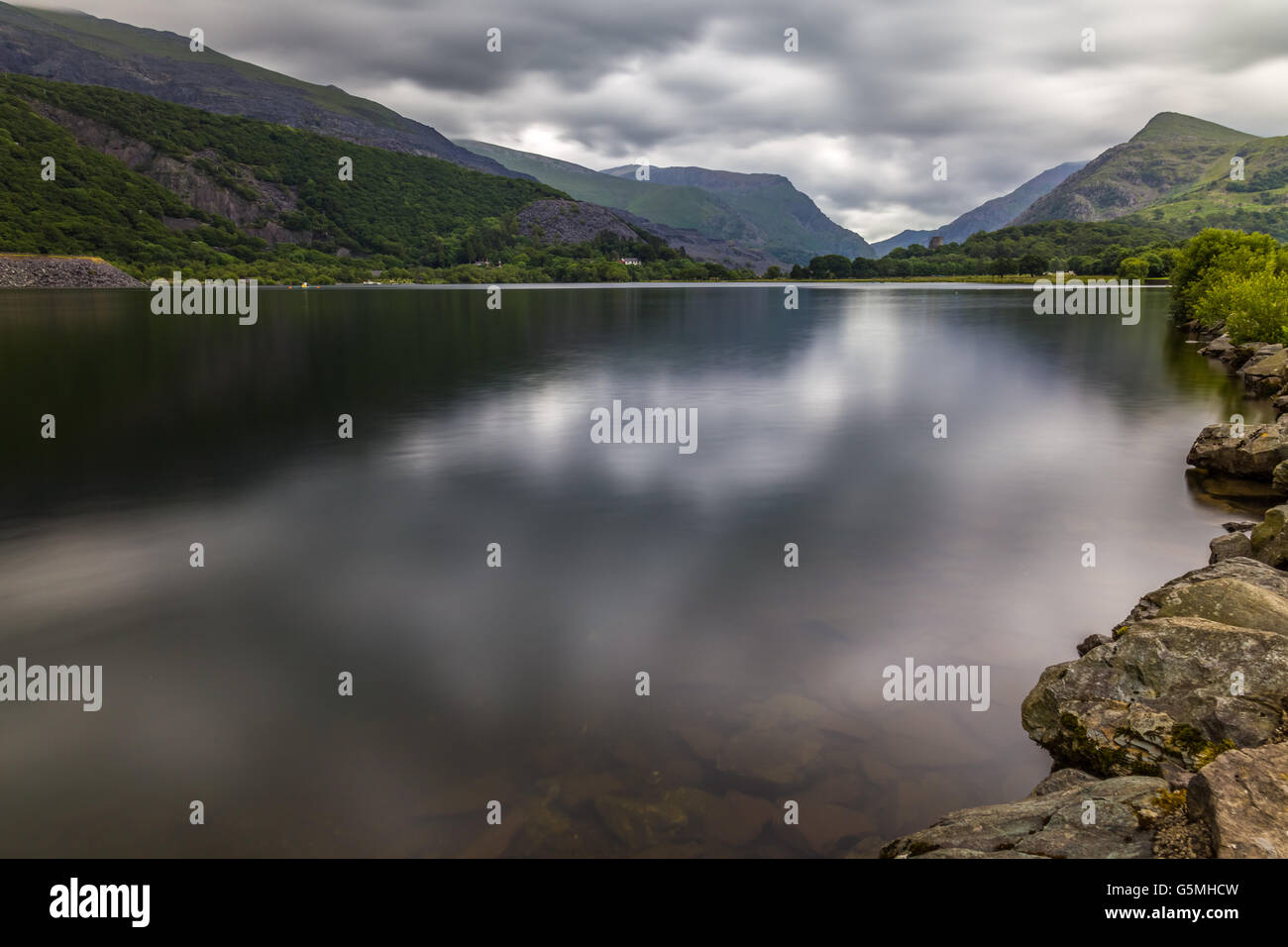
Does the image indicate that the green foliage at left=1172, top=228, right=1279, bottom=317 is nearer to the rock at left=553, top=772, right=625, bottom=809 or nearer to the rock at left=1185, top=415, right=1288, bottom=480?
the rock at left=1185, top=415, right=1288, bottom=480

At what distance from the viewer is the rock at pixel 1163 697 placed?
30.2 ft

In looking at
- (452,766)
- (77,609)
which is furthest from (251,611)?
(452,766)

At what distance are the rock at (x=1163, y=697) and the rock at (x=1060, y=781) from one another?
1.80ft

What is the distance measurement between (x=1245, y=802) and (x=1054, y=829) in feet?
5.77

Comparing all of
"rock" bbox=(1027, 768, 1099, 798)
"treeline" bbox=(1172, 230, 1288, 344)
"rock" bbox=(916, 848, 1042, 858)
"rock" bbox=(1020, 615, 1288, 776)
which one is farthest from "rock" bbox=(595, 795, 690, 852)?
"treeline" bbox=(1172, 230, 1288, 344)

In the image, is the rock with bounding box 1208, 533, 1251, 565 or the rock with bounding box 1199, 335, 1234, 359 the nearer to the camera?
the rock with bounding box 1208, 533, 1251, 565

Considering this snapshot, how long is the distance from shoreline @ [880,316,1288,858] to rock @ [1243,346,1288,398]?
36.8 meters

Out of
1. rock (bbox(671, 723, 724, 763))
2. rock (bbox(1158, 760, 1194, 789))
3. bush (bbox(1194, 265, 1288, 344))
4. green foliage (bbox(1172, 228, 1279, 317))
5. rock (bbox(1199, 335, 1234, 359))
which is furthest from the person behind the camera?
green foliage (bbox(1172, 228, 1279, 317))

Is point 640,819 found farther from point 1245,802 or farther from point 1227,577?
point 1227,577

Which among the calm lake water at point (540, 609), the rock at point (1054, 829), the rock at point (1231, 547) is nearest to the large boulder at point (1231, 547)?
the rock at point (1231, 547)

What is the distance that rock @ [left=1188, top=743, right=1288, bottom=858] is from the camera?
20.0 feet

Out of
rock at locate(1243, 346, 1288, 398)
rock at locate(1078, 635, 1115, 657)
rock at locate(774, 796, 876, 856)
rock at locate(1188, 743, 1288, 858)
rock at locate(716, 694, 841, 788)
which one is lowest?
rock at locate(774, 796, 876, 856)

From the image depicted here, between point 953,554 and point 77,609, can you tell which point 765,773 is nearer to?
point 953,554

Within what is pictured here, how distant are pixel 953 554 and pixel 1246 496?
1265 centimetres
